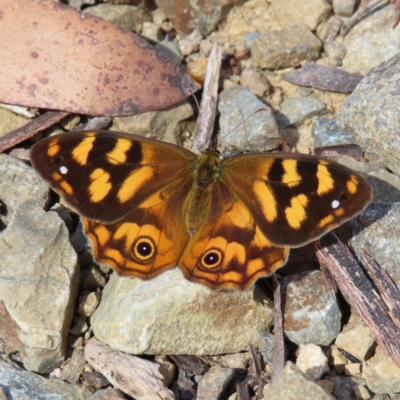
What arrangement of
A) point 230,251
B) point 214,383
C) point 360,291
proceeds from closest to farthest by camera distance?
point 214,383 → point 230,251 → point 360,291

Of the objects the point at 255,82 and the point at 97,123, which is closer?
the point at 97,123

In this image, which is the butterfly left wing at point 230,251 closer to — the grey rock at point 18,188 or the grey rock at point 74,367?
the grey rock at point 74,367

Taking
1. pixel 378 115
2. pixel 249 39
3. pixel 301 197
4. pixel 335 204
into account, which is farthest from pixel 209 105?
pixel 335 204

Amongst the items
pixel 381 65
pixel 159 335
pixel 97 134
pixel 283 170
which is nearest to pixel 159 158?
pixel 97 134

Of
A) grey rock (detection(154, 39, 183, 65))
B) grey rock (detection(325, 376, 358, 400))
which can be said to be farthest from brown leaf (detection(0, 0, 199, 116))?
grey rock (detection(325, 376, 358, 400))

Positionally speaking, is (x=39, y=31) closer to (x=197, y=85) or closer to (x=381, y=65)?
(x=197, y=85)

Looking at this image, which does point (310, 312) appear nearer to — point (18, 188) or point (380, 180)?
point (380, 180)

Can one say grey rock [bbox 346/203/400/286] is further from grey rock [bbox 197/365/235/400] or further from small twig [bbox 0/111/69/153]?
small twig [bbox 0/111/69/153]
